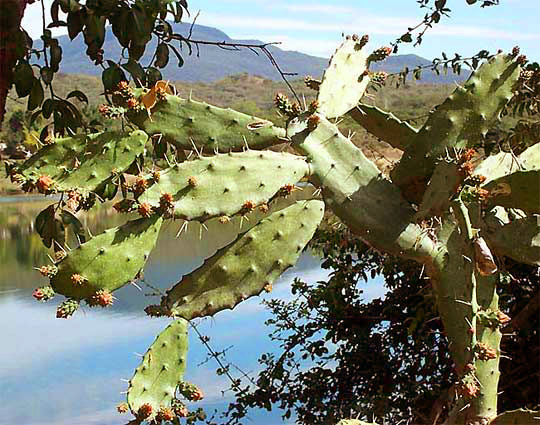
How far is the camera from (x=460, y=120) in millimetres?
1604

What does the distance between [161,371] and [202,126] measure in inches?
16.5

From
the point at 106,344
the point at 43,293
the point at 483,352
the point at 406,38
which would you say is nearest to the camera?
the point at 43,293

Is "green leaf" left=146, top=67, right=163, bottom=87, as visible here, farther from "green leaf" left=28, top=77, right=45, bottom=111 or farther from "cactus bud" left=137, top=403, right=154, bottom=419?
"cactus bud" left=137, top=403, right=154, bottom=419

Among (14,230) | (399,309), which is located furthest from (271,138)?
(14,230)

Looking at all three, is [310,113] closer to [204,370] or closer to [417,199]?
[417,199]

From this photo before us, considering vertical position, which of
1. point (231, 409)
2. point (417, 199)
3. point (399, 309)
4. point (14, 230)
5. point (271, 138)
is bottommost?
point (14, 230)

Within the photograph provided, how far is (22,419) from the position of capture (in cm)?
325

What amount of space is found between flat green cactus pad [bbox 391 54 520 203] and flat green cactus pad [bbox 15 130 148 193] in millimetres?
525

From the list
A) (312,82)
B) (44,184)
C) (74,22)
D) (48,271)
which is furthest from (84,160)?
(74,22)

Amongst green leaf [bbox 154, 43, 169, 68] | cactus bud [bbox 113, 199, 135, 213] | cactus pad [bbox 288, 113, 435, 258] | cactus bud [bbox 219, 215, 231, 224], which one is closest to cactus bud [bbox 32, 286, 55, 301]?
cactus bud [bbox 113, 199, 135, 213]

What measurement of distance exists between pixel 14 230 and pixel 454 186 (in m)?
5.48

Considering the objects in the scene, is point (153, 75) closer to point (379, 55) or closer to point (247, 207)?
point (379, 55)

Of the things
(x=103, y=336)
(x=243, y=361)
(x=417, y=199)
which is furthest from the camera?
(x=103, y=336)

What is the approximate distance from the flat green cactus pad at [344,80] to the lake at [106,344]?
1267mm
